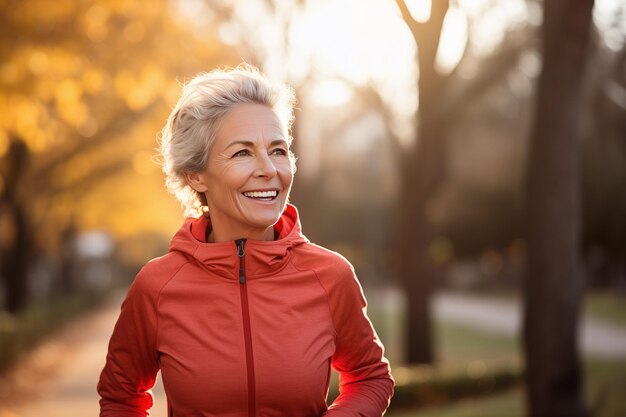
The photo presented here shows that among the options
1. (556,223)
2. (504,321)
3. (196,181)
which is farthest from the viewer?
(504,321)

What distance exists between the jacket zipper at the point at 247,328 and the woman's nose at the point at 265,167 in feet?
0.71

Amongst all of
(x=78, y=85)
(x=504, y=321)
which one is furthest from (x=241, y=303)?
(x=504, y=321)

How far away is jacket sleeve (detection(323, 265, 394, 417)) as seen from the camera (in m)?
2.91

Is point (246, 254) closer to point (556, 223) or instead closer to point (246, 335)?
point (246, 335)

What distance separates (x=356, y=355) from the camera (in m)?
2.96

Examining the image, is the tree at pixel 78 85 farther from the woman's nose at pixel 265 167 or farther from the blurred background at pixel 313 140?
the woman's nose at pixel 265 167

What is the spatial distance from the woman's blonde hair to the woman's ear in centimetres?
2

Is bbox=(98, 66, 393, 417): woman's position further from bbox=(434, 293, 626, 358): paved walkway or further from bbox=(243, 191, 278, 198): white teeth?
bbox=(434, 293, 626, 358): paved walkway

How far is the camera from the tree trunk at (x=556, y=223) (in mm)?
7828

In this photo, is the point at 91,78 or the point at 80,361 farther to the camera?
the point at 80,361

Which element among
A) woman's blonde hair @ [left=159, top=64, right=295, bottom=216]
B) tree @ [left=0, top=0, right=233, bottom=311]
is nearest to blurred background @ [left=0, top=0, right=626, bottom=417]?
tree @ [left=0, top=0, right=233, bottom=311]

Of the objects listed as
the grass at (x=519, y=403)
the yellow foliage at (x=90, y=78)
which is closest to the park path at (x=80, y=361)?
the grass at (x=519, y=403)

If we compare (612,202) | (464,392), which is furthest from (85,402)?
(612,202)

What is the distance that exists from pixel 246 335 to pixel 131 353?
0.41m
